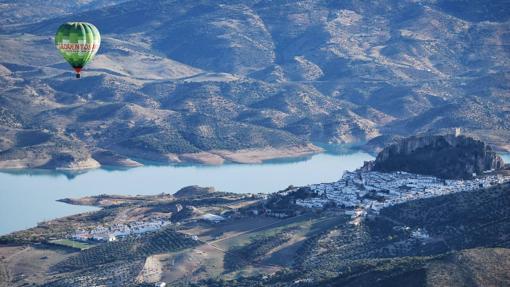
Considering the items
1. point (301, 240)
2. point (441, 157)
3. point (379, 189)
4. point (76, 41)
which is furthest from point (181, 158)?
point (301, 240)

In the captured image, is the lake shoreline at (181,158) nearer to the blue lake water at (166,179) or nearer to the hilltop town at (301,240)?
the blue lake water at (166,179)

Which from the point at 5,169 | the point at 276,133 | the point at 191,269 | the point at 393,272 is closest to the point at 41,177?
the point at 5,169

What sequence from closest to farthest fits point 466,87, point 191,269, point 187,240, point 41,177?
point 191,269 < point 187,240 < point 41,177 < point 466,87

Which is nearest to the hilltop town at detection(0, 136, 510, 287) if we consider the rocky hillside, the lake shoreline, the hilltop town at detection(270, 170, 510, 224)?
the hilltop town at detection(270, 170, 510, 224)

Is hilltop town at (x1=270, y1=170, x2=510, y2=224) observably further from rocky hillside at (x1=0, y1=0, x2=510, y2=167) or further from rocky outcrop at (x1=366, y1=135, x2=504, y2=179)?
rocky hillside at (x1=0, y1=0, x2=510, y2=167)

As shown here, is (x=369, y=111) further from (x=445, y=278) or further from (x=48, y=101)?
(x=445, y=278)
